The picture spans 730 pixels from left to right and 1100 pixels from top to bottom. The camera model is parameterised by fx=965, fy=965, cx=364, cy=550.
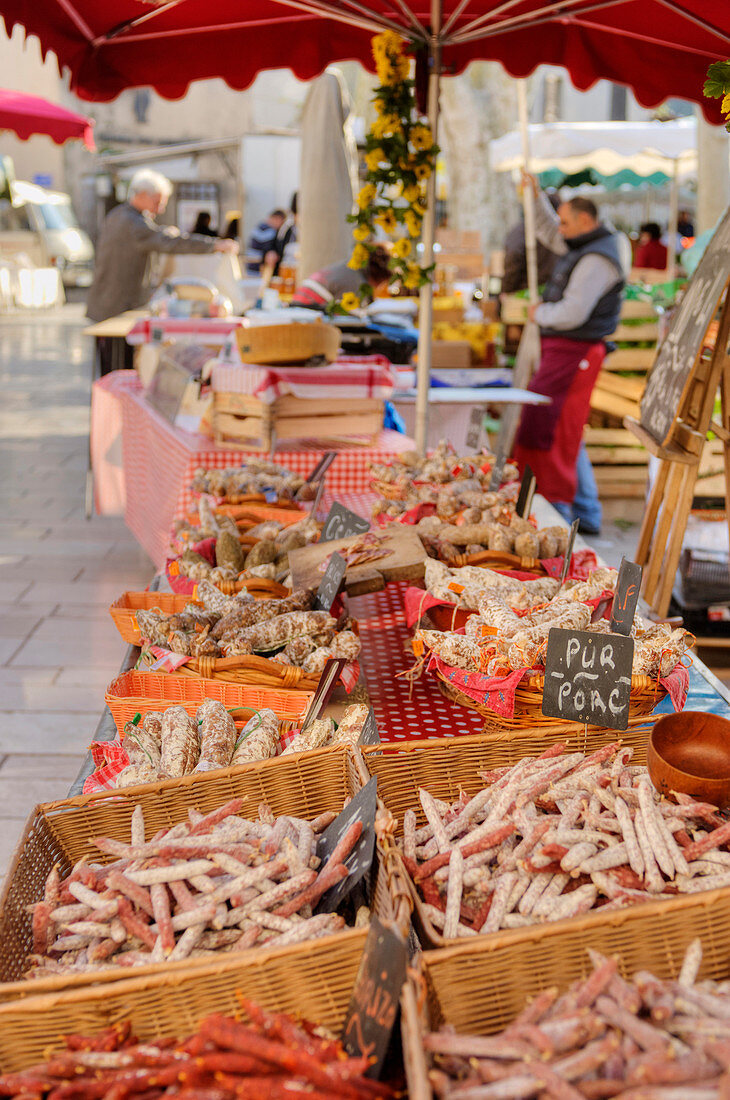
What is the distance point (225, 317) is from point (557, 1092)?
559 cm

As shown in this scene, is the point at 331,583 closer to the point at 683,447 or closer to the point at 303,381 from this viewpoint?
the point at 683,447

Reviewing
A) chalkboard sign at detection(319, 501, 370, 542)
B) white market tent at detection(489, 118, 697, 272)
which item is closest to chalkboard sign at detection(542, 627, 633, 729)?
chalkboard sign at detection(319, 501, 370, 542)

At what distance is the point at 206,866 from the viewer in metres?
1.33

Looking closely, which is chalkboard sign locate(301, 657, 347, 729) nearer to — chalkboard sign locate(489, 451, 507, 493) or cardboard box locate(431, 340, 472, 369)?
chalkboard sign locate(489, 451, 507, 493)

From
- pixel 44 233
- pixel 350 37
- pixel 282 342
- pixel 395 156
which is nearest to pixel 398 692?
pixel 282 342

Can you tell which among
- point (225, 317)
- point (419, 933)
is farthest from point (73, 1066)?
point (225, 317)

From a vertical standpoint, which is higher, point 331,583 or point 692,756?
point 331,583

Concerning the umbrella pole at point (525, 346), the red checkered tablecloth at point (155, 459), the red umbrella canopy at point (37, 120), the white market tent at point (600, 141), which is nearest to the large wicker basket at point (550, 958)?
the red checkered tablecloth at point (155, 459)

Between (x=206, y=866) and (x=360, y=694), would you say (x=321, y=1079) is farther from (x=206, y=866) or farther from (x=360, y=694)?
(x=360, y=694)

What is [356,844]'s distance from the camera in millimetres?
1365

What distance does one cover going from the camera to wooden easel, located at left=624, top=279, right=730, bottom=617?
9.91ft

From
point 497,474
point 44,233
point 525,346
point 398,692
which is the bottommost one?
point 398,692

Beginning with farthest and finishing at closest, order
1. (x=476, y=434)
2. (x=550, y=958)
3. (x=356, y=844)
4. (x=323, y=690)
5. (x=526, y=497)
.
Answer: (x=476, y=434), (x=526, y=497), (x=323, y=690), (x=356, y=844), (x=550, y=958)

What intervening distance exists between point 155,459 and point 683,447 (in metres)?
2.63
